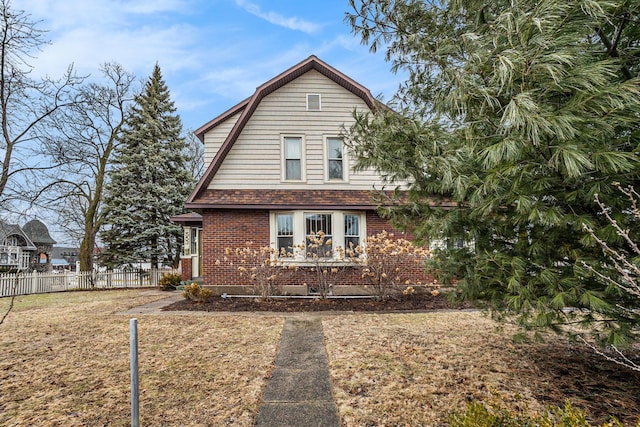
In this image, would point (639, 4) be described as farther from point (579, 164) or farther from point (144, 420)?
point (144, 420)

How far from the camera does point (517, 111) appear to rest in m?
2.33

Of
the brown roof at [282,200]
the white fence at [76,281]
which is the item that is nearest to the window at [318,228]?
the brown roof at [282,200]

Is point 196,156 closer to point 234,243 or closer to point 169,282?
point 169,282

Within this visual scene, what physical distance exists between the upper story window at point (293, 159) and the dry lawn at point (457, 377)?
6.09 metres

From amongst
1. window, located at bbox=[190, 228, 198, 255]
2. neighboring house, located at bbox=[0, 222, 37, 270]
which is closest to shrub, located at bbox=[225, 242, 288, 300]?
window, located at bbox=[190, 228, 198, 255]

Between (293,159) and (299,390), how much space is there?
8.26m

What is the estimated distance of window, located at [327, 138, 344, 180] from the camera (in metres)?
11.2

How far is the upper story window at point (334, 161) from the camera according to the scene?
11.2m

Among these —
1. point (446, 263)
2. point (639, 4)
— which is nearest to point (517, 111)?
point (639, 4)

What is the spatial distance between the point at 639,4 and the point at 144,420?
220 inches

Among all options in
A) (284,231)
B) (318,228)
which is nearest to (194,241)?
(284,231)

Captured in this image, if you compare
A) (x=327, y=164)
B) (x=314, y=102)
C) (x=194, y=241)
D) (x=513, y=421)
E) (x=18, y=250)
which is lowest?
(x=513, y=421)

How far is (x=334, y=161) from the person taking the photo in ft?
36.8

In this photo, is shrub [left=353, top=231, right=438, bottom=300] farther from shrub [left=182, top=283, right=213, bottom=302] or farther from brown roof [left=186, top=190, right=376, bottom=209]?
shrub [left=182, top=283, right=213, bottom=302]
